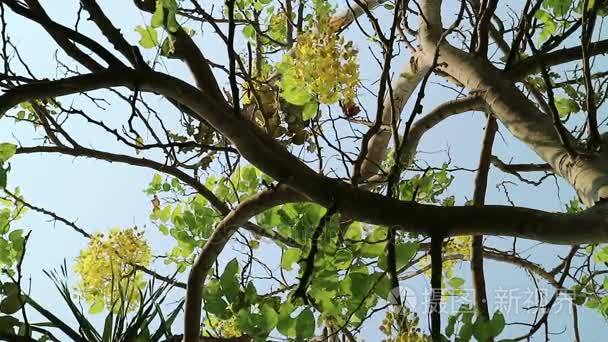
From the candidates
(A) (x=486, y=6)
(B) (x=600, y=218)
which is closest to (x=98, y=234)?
(A) (x=486, y=6)

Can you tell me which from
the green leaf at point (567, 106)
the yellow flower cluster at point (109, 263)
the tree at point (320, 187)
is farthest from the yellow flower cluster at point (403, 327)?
the green leaf at point (567, 106)

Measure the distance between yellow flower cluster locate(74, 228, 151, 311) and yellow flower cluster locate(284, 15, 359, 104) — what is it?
0.89m

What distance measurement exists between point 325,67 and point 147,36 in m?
0.36

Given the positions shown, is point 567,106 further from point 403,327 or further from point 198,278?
point 198,278

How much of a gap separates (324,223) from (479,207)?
0.87 feet

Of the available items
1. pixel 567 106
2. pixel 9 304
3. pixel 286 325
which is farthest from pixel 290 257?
pixel 567 106

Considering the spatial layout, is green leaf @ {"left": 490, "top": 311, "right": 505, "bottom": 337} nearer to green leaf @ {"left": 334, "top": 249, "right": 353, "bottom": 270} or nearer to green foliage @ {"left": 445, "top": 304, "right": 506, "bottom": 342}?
green foliage @ {"left": 445, "top": 304, "right": 506, "bottom": 342}

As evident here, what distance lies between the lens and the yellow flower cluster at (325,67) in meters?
1.28

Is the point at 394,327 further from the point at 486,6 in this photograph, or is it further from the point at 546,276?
the point at 546,276

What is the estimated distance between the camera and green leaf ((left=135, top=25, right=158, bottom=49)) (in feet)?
3.83

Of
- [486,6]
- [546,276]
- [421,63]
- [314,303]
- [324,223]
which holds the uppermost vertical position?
[421,63]

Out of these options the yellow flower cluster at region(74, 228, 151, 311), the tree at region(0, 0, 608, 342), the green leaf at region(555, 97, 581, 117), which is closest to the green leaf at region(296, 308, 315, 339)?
the tree at region(0, 0, 608, 342)

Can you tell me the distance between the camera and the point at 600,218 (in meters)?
1.02

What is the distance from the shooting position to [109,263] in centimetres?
198
